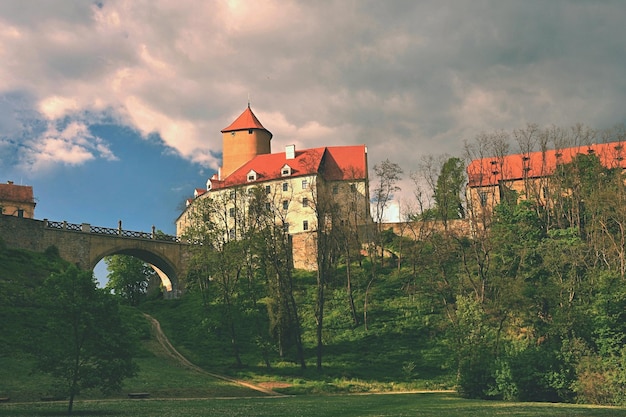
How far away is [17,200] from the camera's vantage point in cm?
8531

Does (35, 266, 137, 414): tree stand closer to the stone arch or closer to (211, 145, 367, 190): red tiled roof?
the stone arch

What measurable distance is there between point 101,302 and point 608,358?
25.8 m

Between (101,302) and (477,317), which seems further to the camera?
(477,317)

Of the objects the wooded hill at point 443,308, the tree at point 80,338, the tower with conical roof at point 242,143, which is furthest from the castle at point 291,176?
the tree at point 80,338

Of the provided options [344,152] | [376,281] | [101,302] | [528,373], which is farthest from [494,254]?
[101,302]

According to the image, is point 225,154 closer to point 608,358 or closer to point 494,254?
point 494,254

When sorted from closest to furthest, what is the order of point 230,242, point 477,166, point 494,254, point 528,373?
point 528,373
point 230,242
point 494,254
point 477,166

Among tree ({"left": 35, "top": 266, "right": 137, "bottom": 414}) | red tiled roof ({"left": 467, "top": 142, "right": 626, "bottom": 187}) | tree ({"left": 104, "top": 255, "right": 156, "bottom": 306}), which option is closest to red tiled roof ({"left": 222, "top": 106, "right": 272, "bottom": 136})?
tree ({"left": 104, "top": 255, "right": 156, "bottom": 306})

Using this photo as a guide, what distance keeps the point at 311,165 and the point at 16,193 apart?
133ft

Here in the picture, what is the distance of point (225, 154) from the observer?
92.2 meters

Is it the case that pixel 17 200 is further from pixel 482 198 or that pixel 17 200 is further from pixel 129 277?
pixel 482 198

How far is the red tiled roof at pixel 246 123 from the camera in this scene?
92.4m

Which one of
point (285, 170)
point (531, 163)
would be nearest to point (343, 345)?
point (285, 170)

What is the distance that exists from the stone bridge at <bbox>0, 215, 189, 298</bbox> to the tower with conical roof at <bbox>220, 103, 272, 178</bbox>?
22.7 metres
